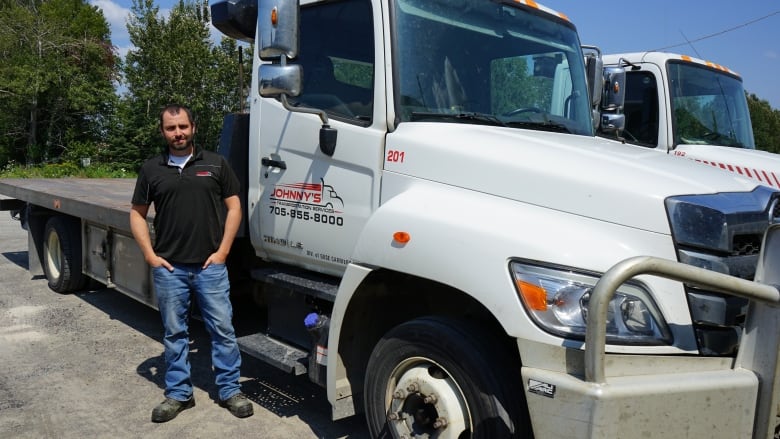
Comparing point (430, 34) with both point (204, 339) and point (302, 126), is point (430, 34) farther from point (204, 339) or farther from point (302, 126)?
point (204, 339)

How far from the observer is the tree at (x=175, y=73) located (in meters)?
29.7

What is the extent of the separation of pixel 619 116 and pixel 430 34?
2.18 metres

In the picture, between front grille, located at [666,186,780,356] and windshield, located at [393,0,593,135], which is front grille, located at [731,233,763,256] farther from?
windshield, located at [393,0,593,135]

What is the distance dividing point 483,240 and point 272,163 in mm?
1852

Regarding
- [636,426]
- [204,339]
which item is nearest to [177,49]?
[204,339]

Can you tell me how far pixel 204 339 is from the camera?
6.05 meters

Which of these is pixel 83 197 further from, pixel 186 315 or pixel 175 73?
pixel 175 73

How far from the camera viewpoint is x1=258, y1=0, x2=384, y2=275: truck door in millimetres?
3590

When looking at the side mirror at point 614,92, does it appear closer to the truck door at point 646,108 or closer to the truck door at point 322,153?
the truck door at point 646,108

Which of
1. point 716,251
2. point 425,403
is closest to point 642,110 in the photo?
point 716,251

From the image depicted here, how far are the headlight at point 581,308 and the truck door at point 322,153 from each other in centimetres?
126

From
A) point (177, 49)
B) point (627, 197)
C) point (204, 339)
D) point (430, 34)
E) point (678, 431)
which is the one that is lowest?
point (204, 339)

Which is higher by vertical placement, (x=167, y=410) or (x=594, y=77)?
(x=594, y=77)

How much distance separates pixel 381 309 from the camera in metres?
3.62
